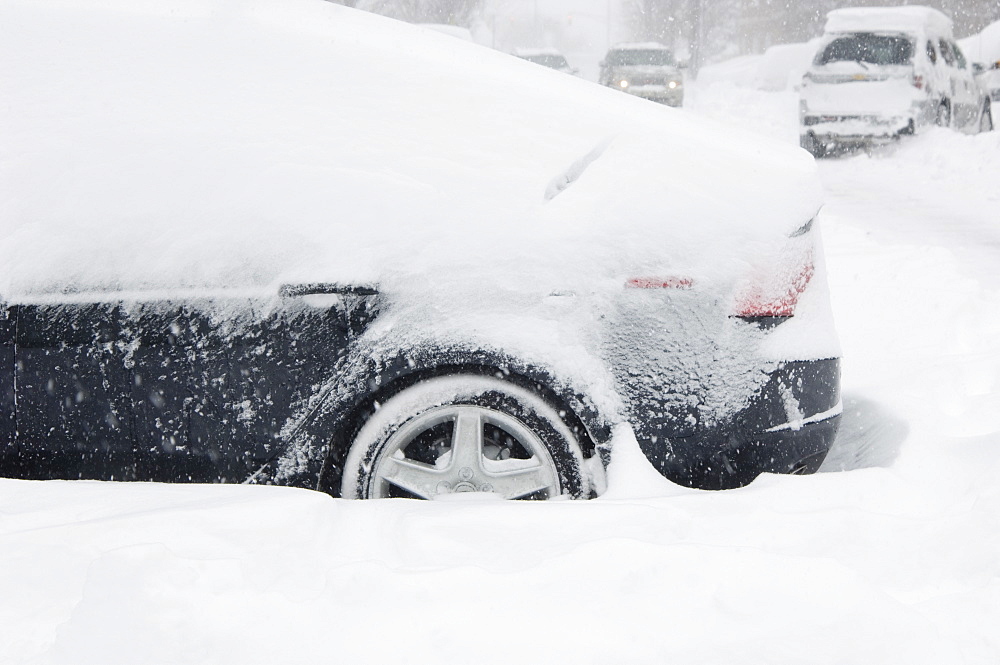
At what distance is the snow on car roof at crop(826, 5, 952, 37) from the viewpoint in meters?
13.1

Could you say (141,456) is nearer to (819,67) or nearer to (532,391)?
(532,391)

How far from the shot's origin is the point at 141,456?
2.49 metres

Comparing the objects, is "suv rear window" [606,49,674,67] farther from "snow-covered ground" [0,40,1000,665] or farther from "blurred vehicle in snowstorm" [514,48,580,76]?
"snow-covered ground" [0,40,1000,665]

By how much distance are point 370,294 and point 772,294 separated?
41.8 inches

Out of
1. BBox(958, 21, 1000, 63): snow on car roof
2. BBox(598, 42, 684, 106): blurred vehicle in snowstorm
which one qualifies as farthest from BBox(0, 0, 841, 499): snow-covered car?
BBox(958, 21, 1000, 63): snow on car roof

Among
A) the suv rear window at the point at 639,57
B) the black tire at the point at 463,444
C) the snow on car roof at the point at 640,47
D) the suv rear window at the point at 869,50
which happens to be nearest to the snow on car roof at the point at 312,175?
the black tire at the point at 463,444

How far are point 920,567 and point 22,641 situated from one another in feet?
6.23

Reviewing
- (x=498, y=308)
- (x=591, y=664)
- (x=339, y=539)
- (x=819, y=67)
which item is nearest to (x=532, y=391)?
(x=498, y=308)

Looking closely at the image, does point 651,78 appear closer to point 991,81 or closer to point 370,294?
point 991,81

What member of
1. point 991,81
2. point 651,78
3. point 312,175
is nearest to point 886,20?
point 991,81

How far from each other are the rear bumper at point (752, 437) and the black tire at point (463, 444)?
9.4 inches

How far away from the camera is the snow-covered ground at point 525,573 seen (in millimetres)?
1830

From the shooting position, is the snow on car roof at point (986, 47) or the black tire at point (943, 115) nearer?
the black tire at point (943, 115)

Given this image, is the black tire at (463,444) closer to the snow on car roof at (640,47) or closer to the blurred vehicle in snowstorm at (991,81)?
the blurred vehicle in snowstorm at (991,81)
